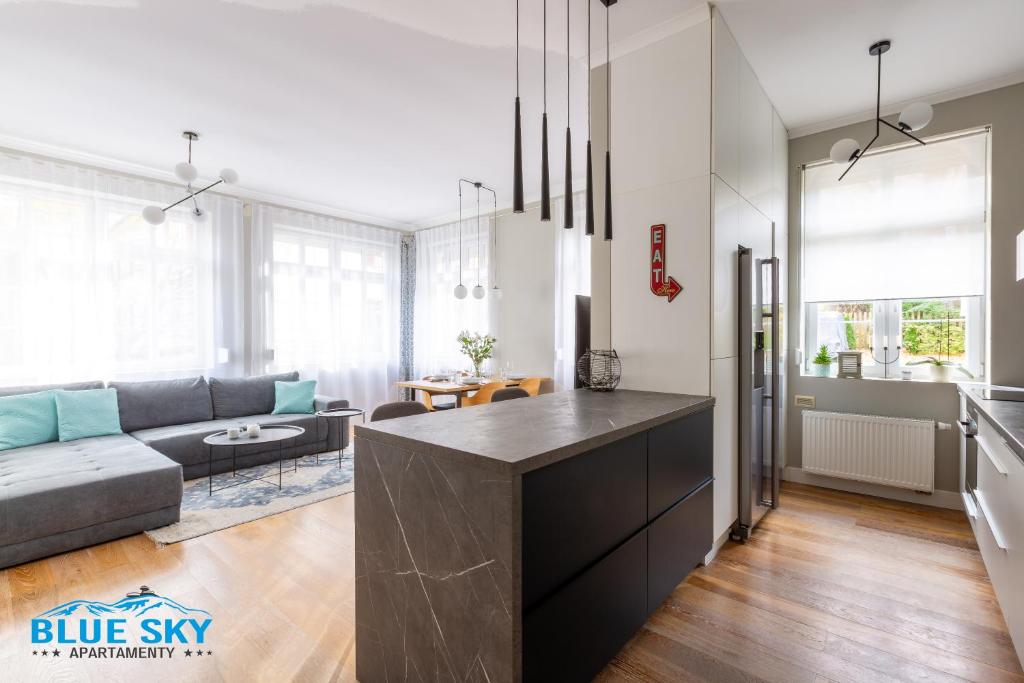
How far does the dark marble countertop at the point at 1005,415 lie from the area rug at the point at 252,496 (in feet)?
12.6

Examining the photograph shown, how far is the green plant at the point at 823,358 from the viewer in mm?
3836

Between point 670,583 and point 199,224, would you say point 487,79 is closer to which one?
point 670,583

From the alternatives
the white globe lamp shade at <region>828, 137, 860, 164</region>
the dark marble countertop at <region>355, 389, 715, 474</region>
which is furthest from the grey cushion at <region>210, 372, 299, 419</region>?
the white globe lamp shade at <region>828, 137, 860, 164</region>

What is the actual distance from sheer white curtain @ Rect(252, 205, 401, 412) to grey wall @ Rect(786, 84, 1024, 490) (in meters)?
5.31

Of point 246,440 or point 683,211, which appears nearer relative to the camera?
point 683,211

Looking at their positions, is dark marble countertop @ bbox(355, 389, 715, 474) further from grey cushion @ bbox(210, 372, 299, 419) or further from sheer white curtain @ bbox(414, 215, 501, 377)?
sheer white curtain @ bbox(414, 215, 501, 377)

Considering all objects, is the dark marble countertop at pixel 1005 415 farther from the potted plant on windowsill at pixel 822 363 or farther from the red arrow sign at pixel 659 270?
the red arrow sign at pixel 659 270

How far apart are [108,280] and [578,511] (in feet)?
17.3

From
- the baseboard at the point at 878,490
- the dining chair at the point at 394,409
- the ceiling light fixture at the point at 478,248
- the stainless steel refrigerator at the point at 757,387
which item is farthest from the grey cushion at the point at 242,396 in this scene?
the baseboard at the point at 878,490

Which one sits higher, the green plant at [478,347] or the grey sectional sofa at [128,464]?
the green plant at [478,347]

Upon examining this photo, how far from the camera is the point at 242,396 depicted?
5.03 metres

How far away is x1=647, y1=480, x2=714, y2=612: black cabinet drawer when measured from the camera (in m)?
1.91

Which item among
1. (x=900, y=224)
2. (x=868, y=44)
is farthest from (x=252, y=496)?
(x=900, y=224)

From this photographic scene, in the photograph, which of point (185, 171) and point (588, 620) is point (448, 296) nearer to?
point (185, 171)
